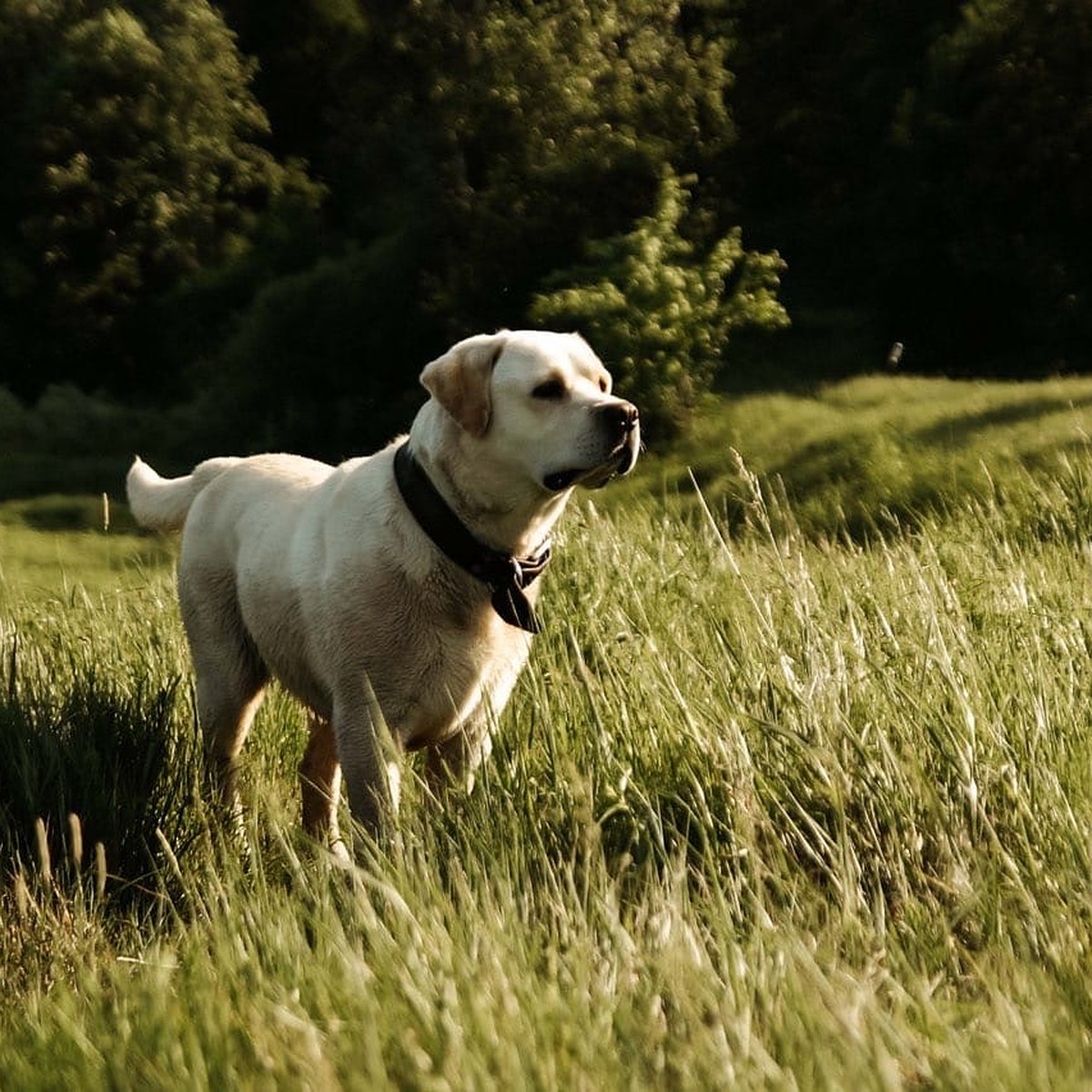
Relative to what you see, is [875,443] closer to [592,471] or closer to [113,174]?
[592,471]

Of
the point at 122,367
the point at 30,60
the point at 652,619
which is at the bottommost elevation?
the point at 122,367

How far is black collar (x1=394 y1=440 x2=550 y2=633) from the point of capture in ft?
15.4

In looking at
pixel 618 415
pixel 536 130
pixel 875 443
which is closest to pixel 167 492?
pixel 618 415

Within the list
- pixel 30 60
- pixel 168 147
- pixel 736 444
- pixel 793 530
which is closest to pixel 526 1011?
pixel 793 530

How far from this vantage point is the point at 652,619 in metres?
5.96

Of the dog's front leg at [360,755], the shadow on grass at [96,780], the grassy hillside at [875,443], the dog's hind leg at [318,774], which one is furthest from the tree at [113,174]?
the dog's front leg at [360,755]

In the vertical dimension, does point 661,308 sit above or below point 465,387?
below

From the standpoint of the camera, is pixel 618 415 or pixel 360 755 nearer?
pixel 618 415

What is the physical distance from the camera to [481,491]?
475 cm

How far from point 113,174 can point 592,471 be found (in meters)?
31.4

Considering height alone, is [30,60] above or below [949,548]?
above

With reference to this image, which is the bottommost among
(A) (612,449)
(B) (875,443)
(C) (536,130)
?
(B) (875,443)

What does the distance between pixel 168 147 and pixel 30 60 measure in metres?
4.45

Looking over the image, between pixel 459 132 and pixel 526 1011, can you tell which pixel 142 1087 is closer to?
pixel 526 1011
